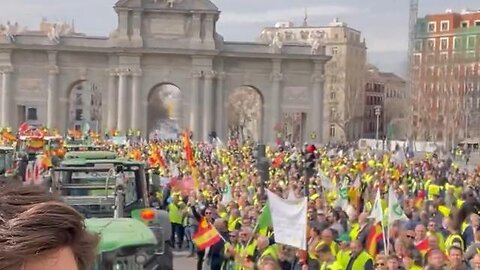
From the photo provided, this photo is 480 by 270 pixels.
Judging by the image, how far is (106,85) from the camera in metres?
78.5

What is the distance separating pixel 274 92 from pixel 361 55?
91347 mm

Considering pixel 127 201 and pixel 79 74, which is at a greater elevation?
pixel 79 74

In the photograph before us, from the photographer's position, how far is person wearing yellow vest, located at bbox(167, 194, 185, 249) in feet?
71.5

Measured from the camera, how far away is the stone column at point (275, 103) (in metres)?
78.3

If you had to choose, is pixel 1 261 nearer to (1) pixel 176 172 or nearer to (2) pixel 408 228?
(2) pixel 408 228

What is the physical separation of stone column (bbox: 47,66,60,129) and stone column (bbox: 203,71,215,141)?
12.0 m

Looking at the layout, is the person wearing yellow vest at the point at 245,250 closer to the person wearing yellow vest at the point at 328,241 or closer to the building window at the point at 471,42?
the person wearing yellow vest at the point at 328,241

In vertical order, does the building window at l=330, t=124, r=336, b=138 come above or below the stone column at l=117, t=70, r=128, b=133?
below

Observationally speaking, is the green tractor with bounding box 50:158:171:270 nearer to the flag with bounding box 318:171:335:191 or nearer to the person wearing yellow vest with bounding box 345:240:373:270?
the person wearing yellow vest with bounding box 345:240:373:270

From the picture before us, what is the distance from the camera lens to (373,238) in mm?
13320

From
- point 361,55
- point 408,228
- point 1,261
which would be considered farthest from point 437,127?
point 1,261

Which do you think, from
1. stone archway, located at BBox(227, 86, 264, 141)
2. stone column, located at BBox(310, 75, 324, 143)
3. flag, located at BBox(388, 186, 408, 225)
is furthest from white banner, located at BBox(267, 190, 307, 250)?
stone archway, located at BBox(227, 86, 264, 141)

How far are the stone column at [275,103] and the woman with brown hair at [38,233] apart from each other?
76307 mm

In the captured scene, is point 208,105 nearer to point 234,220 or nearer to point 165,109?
point 234,220
